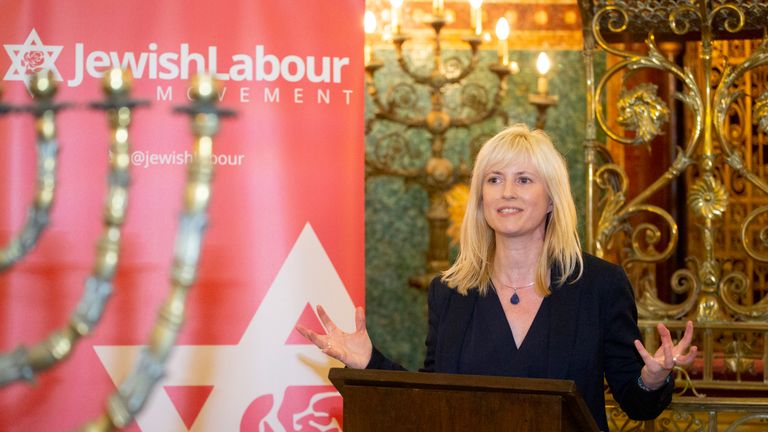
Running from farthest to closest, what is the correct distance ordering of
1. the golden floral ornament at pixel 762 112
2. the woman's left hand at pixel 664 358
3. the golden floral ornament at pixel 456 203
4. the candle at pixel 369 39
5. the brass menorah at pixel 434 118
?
the golden floral ornament at pixel 456 203
the brass menorah at pixel 434 118
the candle at pixel 369 39
the golden floral ornament at pixel 762 112
the woman's left hand at pixel 664 358

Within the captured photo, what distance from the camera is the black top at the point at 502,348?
2.80 m

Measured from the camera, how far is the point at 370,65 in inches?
235

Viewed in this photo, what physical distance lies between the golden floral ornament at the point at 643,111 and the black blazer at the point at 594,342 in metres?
1.08

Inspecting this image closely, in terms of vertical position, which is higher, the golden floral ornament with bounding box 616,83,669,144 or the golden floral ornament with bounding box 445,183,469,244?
the golden floral ornament with bounding box 616,83,669,144

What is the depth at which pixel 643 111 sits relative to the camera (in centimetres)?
389

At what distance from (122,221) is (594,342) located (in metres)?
1.71

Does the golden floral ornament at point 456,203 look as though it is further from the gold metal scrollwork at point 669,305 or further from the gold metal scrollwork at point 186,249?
the gold metal scrollwork at point 186,249

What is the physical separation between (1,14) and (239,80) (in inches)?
29.1

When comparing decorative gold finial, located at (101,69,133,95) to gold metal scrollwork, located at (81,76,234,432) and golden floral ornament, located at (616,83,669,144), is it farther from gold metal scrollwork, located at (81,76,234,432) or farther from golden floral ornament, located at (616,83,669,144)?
golden floral ornament, located at (616,83,669,144)

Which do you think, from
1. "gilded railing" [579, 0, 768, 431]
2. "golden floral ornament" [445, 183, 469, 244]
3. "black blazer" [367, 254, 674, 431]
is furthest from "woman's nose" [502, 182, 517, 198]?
"golden floral ornament" [445, 183, 469, 244]

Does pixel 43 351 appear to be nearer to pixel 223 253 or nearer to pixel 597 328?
pixel 597 328

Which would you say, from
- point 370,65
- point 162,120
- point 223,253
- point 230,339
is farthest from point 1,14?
point 370,65

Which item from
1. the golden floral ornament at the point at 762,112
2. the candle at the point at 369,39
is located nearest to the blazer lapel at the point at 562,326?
the golden floral ornament at the point at 762,112

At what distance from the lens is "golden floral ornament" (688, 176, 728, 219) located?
3.87 meters
